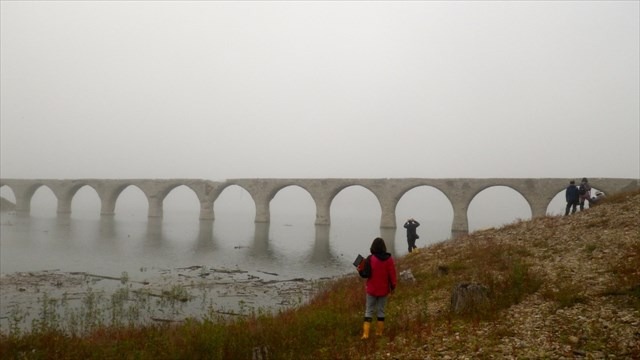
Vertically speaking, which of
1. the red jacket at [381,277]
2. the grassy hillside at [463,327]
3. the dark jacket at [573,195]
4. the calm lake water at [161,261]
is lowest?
the calm lake water at [161,261]

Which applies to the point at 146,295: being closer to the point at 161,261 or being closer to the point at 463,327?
the point at 161,261

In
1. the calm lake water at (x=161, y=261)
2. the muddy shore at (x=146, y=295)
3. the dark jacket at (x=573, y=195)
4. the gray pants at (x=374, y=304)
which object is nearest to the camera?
the gray pants at (x=374, y=304)

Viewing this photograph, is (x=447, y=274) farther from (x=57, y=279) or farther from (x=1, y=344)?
(x=57, y=279)

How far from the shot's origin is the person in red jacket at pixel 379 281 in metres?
6.87

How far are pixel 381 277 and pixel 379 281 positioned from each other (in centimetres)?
7

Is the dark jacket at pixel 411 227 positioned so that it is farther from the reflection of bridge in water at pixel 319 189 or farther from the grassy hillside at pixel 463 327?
the reflection of bridge in water at pixel 319 189

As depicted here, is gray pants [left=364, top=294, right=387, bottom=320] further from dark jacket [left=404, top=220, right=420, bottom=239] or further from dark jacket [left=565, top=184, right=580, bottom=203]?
dark jacket [left=565, top=184, right=580, bottom=203]

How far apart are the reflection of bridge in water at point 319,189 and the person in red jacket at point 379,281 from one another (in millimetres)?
25865

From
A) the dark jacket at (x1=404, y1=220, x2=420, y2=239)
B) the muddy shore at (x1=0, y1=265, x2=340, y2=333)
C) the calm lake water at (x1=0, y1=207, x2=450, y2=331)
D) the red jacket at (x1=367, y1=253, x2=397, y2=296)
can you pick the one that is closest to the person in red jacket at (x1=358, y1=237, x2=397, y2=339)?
the red jacket at (x1=367, y1=253, x2=397, y2=296)

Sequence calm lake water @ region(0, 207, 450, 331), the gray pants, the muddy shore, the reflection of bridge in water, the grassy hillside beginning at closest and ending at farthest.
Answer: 1. the grassy hillside
2. the gray pants
3. the muddy shore
4. calm lake water @ region(0, 207, 450, 331)
5. the reflection of bridge in water

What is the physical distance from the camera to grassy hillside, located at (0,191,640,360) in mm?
5785

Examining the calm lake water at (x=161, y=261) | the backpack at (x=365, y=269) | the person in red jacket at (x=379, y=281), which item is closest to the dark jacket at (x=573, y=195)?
the calm lake water at (x=161, y=261)

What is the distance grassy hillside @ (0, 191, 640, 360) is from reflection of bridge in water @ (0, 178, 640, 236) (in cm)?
2177

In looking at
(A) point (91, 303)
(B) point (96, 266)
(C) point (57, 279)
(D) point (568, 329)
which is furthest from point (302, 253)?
(D) point (568, 329)
